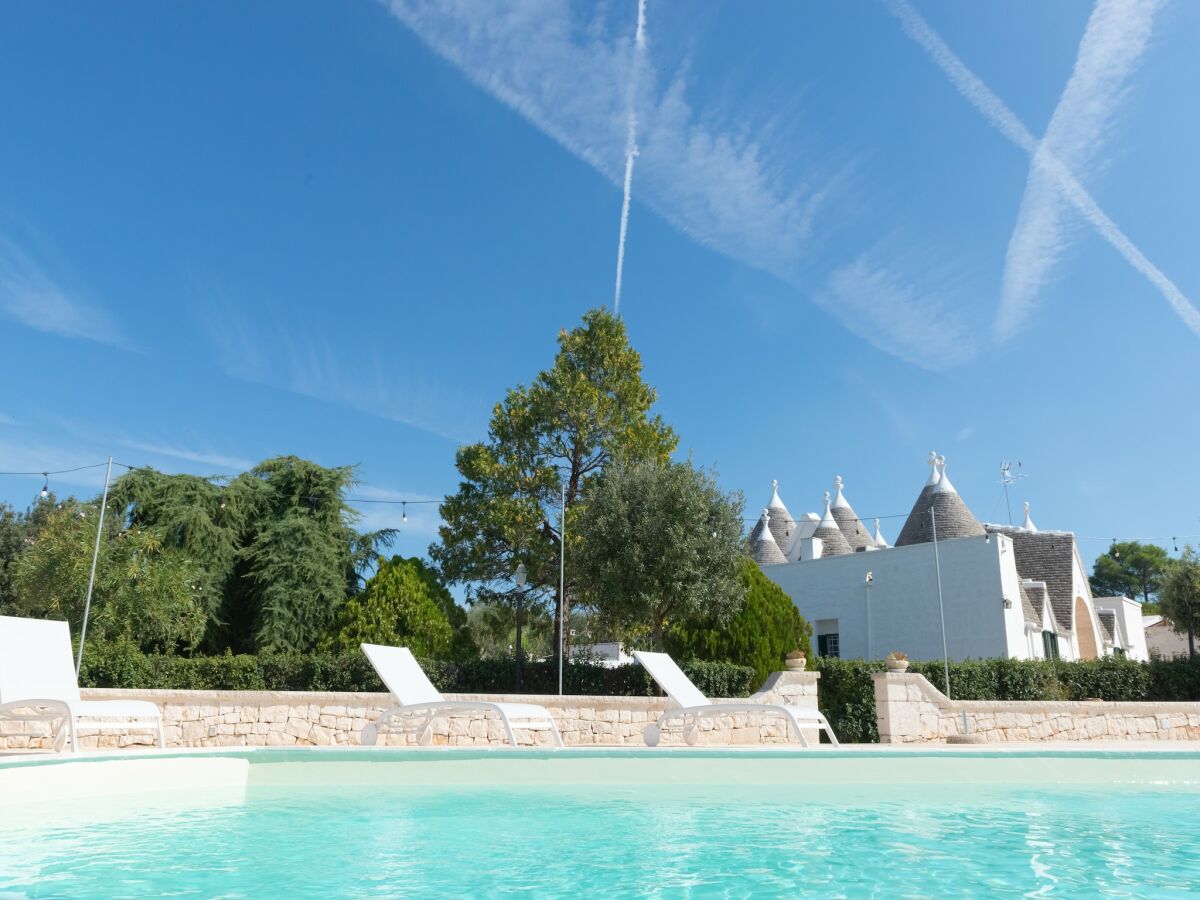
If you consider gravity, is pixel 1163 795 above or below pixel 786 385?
below

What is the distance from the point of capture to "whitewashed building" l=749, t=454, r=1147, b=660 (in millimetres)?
25672

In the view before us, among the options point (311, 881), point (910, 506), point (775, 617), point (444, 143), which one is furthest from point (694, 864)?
point (910, 506)

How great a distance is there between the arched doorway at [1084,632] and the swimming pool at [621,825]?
92.4ft

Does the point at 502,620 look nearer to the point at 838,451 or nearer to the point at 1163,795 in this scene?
the point at 838,451

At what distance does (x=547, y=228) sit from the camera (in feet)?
64.0

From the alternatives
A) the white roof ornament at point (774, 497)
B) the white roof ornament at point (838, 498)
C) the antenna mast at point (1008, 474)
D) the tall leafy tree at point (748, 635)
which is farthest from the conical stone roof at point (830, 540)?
the tall leafy tree at point (748, 635)

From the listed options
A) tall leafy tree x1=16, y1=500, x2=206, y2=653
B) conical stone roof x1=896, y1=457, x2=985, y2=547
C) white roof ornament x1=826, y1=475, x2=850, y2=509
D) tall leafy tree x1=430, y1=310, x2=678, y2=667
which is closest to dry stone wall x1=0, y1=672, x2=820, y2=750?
tall leafy tree x1=16, y1=500, x2=206, y2=653

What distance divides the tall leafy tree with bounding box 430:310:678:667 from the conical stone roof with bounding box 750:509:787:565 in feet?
51.7

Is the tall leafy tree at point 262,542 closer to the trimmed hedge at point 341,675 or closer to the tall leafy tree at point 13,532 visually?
the trimmed hedge at point 341,675

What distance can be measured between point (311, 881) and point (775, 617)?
14065 mm

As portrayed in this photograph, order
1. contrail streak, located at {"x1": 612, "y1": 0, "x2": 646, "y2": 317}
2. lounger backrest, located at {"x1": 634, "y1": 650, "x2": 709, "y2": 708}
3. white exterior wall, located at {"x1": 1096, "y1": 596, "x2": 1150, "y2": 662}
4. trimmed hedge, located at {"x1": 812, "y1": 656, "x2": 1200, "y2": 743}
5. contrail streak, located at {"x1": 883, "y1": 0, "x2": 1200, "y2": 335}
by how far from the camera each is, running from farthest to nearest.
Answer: white exterior wall, located at {"x1": 1096, "y1": 596, "x2": 1150, "y2": 662}, contrail streak, located at {"x1": 883, "y1": 0, "x2": 1200, "y2": 335}, contrail streak, located at {"x1": 612, "y1": 0, "x2": 646, "y2": 317}, trimmed hedge, located at {"x1": 812, "y1": 656, "x2": 1200, "y2": 743}, lounger backrest, located at {"x1": 634, "y1": 650, "x2": 709, "y2": 708}

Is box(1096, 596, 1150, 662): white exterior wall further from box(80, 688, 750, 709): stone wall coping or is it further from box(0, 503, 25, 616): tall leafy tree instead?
box(0, 503, 25, 616): tall leafy tree

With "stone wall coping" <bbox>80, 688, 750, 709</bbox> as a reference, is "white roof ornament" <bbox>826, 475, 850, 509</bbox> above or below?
above

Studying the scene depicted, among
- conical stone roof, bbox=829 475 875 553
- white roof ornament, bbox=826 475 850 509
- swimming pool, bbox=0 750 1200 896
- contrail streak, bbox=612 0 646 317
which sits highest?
contrail streak, bbox=612 0 646 317
